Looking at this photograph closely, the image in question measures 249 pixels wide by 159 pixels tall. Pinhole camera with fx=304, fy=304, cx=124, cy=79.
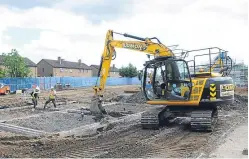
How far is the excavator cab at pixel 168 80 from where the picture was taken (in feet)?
35.7

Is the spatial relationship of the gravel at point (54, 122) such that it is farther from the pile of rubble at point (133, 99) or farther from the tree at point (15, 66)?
the tree at point (15, 66)

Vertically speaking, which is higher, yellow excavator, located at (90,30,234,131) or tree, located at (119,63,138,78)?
tree, located at (119,63,138,78)

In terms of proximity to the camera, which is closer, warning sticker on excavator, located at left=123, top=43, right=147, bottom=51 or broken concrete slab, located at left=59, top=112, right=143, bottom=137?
broken concrete slab, located at left=59, top=112, right=143, bottom=137

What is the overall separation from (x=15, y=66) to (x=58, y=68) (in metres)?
29.3

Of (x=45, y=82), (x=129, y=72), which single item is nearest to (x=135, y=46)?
(x=45, y=82)

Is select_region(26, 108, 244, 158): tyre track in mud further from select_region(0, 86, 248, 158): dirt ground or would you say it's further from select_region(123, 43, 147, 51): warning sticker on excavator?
select_region(123, 43, 147, 51): warning sticker on excavator

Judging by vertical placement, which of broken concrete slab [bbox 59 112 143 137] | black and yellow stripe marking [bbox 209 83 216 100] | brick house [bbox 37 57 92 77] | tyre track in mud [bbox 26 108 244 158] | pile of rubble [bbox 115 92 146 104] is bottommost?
tyre track in mud [bbox 26 108 244 158]

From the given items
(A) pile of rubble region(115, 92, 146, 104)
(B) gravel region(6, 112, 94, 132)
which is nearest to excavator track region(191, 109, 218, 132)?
(B) gravel region(6, 112, 94, 132)

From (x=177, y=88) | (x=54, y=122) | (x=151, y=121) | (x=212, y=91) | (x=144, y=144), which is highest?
(x=177, y=88)

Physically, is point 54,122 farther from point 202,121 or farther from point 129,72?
point 129,72

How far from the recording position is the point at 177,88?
11.1m

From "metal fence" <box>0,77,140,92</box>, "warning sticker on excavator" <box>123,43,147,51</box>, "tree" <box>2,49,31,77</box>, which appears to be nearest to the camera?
"warning sticker on excavator" <box>123,43,147,51</box>

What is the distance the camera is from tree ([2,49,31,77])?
46.4m

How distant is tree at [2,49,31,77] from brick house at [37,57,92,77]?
24221mm
